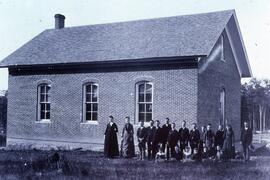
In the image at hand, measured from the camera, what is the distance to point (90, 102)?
20.2 m

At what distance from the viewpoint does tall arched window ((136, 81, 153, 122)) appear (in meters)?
18.5

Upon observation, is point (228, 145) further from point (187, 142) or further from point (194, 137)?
point (187, 142)

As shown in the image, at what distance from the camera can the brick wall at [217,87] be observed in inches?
721

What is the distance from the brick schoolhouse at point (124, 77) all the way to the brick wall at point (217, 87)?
1.8 inches

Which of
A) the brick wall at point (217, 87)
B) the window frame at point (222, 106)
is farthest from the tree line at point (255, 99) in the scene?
the window frame at point (222, 106)

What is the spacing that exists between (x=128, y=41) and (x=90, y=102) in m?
3.67

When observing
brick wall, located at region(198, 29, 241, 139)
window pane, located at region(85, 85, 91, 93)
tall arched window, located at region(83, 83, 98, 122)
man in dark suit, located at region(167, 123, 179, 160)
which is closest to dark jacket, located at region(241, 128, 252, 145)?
brick wall, located at region(198, 29, 241, 139)

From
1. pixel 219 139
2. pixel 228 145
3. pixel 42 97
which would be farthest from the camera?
pixel 42 97

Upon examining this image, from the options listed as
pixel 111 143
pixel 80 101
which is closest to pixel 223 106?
pixel 111 143

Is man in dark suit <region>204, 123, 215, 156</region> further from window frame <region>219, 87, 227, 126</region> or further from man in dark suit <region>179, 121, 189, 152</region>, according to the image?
window frame <region>219, 87, 227, 126</region>

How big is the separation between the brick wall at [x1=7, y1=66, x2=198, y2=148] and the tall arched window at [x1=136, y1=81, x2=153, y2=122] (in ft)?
0.82

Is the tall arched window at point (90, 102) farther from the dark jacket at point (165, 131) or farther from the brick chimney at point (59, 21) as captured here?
the brick chimney at point (59, 21)

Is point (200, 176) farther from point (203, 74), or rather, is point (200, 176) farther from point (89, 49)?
point (89, 49)

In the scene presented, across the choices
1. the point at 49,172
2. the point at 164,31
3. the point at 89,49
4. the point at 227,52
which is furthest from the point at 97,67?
the point at 49,172
